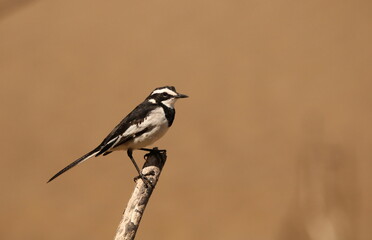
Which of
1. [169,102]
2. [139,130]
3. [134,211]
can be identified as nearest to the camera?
[134,211]

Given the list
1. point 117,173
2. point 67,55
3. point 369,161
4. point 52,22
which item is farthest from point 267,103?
point 52,22

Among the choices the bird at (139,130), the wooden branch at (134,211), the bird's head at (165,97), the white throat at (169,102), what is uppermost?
the bird's head at (165,97)

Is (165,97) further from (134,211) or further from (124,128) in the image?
(134,211)

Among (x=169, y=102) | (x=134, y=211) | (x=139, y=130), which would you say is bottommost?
(x=134, y=211)

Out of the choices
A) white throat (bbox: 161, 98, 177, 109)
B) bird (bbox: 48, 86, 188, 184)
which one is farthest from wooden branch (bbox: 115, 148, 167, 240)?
white throat (bbox: 161, 98, 177, 109)

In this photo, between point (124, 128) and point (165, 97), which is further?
point (165, 97)

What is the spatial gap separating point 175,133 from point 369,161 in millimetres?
3863

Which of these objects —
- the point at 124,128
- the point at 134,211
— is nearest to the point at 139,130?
the point at 124,128

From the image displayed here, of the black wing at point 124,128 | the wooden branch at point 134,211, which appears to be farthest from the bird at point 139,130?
the wooden branch at point 134,211

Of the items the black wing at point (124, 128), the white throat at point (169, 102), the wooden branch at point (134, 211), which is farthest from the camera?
the white throat at point (169, 102)

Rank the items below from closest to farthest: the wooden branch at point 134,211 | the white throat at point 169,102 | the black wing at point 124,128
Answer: the wooden branch at point 134,211, the black wing at point 124,128, the white throat at point 169,102

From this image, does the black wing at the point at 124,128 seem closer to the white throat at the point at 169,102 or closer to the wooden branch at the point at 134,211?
the white throat at the point at 169,102

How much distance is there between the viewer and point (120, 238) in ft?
12.9

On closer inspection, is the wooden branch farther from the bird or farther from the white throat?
the white throat
